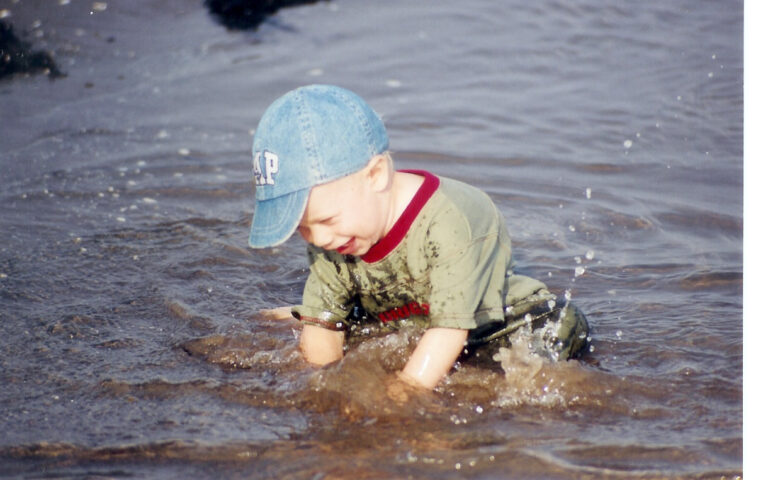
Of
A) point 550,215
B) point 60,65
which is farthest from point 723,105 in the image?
point 60,65

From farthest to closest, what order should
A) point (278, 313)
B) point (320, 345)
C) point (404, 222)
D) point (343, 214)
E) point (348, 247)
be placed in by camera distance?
1. point (278, 313)
2. point (320, 345)
3. point (404, 222)
4. point (348, 247)
5. point (343, 214)

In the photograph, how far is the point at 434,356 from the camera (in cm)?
319

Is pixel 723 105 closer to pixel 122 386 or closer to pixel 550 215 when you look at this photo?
pixel 550 215

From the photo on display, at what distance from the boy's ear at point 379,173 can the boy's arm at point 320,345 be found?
78cm

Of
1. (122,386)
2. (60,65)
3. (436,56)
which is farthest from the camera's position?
(436,56)

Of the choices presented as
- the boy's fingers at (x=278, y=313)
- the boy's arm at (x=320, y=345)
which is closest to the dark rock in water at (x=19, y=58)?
the boy's fingers at (x=278, y=313)

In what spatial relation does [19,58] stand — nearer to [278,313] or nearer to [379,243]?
[278,313]

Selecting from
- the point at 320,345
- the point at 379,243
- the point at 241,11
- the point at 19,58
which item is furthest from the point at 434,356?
the point at 241,11

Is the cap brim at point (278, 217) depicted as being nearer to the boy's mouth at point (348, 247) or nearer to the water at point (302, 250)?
the boy's mouth at point (348, 247)

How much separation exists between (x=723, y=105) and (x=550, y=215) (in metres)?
2.12

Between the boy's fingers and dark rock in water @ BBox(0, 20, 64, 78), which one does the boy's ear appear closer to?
the boy's fingers

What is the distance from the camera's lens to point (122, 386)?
11.1 ft

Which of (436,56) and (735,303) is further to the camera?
(436,56)

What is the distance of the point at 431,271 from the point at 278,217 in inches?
25.3
